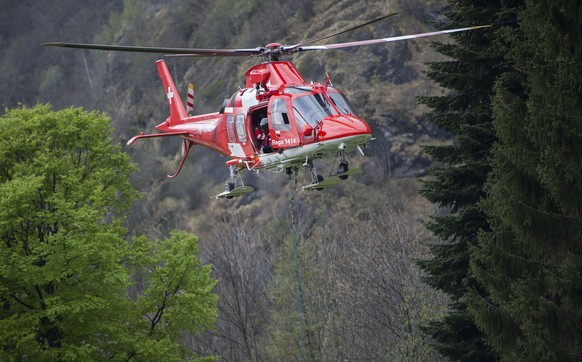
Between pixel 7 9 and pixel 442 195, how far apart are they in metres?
103

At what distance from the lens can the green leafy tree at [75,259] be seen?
26.1 m

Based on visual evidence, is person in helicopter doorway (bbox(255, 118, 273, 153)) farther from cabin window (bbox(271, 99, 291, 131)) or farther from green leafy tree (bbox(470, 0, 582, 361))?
→ green leafy tree (bbox(470, 0, 582, 361))

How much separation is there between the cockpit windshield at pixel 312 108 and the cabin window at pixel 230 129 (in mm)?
2416

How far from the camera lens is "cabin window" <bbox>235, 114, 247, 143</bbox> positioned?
24.3 metres

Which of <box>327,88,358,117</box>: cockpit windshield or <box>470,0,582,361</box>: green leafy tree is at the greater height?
<box>327,88,358,117</box>: cockpit windshield

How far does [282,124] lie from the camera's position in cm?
2289

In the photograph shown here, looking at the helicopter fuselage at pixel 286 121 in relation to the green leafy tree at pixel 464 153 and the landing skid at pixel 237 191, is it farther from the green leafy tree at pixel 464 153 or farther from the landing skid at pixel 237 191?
the green leafy tree at pixel 464 153

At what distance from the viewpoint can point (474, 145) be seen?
21969 millimetres

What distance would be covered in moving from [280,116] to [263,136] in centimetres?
125

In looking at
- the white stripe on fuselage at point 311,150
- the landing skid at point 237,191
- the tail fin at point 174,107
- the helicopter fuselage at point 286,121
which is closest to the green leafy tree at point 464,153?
the white stripe on fuselage at point 311,150

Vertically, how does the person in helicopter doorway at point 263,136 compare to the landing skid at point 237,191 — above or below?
above

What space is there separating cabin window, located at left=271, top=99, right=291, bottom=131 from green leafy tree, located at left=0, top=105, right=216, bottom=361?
6.05 m

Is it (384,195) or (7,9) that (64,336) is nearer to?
(384,195)

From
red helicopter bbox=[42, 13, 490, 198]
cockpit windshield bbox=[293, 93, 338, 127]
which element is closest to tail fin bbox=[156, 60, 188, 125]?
red helicopter bbox=[42, 13, 490, 198]
